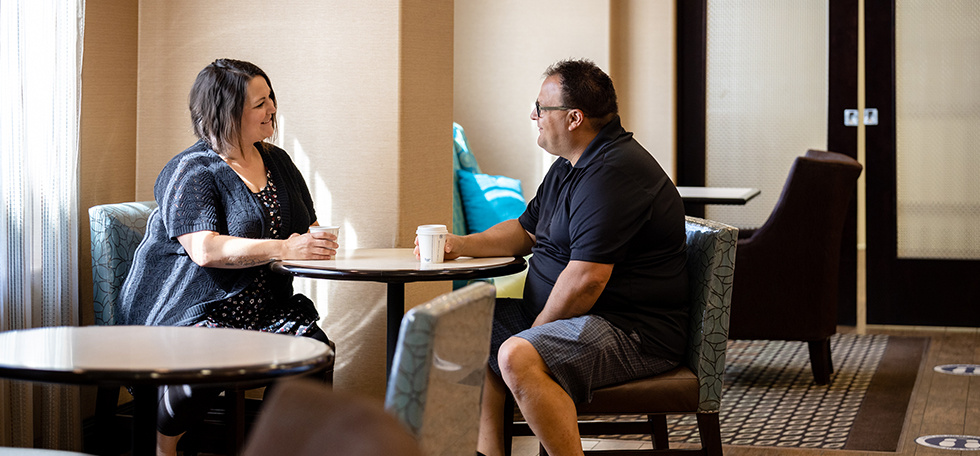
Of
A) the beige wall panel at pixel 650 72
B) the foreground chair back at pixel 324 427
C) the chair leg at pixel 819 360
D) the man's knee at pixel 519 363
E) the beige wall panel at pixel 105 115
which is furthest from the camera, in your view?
the beige wall panel at pixel 650 72

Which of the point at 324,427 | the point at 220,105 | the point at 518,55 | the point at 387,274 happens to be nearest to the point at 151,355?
the point at 324,427

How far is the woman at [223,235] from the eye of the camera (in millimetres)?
2701

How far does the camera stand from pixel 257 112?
291cm

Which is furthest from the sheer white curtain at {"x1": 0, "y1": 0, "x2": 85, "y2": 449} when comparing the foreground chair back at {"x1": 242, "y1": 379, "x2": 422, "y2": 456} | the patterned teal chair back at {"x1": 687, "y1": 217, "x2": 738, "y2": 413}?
the foreground chair back at {"x1": 242, "y1": 379, "x2": 422, "y2": 456}

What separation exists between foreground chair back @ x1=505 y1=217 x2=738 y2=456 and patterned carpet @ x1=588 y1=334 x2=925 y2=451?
3.50ft

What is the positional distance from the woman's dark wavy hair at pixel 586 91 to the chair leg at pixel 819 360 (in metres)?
2.07

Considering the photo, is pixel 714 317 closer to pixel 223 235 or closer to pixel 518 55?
pixel 223 235

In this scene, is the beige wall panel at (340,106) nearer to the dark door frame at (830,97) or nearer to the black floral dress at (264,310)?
the black floral dress at (264,310)

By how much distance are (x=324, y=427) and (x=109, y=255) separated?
6.61ft

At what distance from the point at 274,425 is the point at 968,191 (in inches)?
206

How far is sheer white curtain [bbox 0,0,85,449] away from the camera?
2916mm

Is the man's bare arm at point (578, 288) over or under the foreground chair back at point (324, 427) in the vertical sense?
over

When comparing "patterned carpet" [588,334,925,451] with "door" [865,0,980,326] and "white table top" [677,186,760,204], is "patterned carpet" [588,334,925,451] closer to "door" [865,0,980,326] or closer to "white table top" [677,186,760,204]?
"door" [865,0,980,326]

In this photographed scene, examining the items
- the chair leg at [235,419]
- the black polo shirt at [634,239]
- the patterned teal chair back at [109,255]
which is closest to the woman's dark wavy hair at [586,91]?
the black polo shirt at [634,239]
